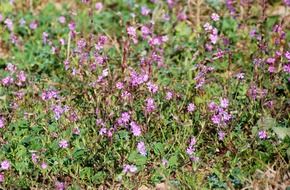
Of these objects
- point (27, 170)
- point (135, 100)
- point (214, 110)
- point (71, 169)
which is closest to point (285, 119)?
point (214, 110)

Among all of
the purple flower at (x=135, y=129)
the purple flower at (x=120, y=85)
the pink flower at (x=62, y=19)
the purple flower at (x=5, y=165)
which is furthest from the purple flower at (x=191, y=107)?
the pink flower at (x=62, y=19)

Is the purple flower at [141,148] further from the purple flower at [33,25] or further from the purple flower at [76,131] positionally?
the purple flower at [33,25]

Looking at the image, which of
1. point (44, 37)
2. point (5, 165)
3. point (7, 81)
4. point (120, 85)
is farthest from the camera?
point (44, 37)

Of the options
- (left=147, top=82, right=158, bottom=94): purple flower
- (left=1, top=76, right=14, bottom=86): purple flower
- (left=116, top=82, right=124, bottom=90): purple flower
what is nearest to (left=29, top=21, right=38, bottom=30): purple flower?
(left=1, top=76, right=14, bottom=86): purple flower

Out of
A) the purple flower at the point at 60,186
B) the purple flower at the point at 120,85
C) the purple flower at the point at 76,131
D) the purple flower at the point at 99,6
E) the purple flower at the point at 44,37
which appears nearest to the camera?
the purple flower at the point at 60,186

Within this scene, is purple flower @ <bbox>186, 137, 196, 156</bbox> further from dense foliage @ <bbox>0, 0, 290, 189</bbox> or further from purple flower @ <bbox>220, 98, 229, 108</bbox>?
purple flower @ <bbox>220, 98, 229, 108</bbox>

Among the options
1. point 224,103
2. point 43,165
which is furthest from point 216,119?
point 43,165

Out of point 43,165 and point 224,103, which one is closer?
point 43,165

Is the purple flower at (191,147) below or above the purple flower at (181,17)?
below

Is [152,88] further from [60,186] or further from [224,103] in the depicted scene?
[60,186]

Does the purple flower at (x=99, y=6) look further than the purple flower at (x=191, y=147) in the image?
Yes
